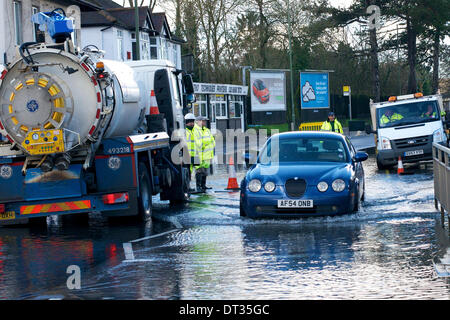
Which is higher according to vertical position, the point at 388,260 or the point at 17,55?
the point at 17,55

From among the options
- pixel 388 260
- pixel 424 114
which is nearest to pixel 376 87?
pixel 424 114

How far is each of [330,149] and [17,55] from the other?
17.5 ft

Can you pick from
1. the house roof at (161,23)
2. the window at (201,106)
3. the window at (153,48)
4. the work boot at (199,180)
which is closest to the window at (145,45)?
the window at (153,48)

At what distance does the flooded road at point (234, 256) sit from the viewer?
7969mm

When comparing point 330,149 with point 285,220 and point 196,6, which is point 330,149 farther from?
point 196,6

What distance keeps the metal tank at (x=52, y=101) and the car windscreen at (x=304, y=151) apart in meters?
2.91

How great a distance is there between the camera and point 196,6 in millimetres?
60062

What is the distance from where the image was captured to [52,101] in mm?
13430

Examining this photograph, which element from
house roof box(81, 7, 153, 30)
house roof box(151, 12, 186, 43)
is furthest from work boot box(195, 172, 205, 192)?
house roof box(151, 12, 186, 43)

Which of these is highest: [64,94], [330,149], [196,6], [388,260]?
[196,6]

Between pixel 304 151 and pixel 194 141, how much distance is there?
478 cm

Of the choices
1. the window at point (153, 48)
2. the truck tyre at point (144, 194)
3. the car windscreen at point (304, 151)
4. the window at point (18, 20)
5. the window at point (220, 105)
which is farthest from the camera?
the window at point (153, 48)

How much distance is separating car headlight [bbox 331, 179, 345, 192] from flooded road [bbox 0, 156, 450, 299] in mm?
499

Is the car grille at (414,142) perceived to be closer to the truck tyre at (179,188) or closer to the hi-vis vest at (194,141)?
the hi-vis vest at (194,141)
